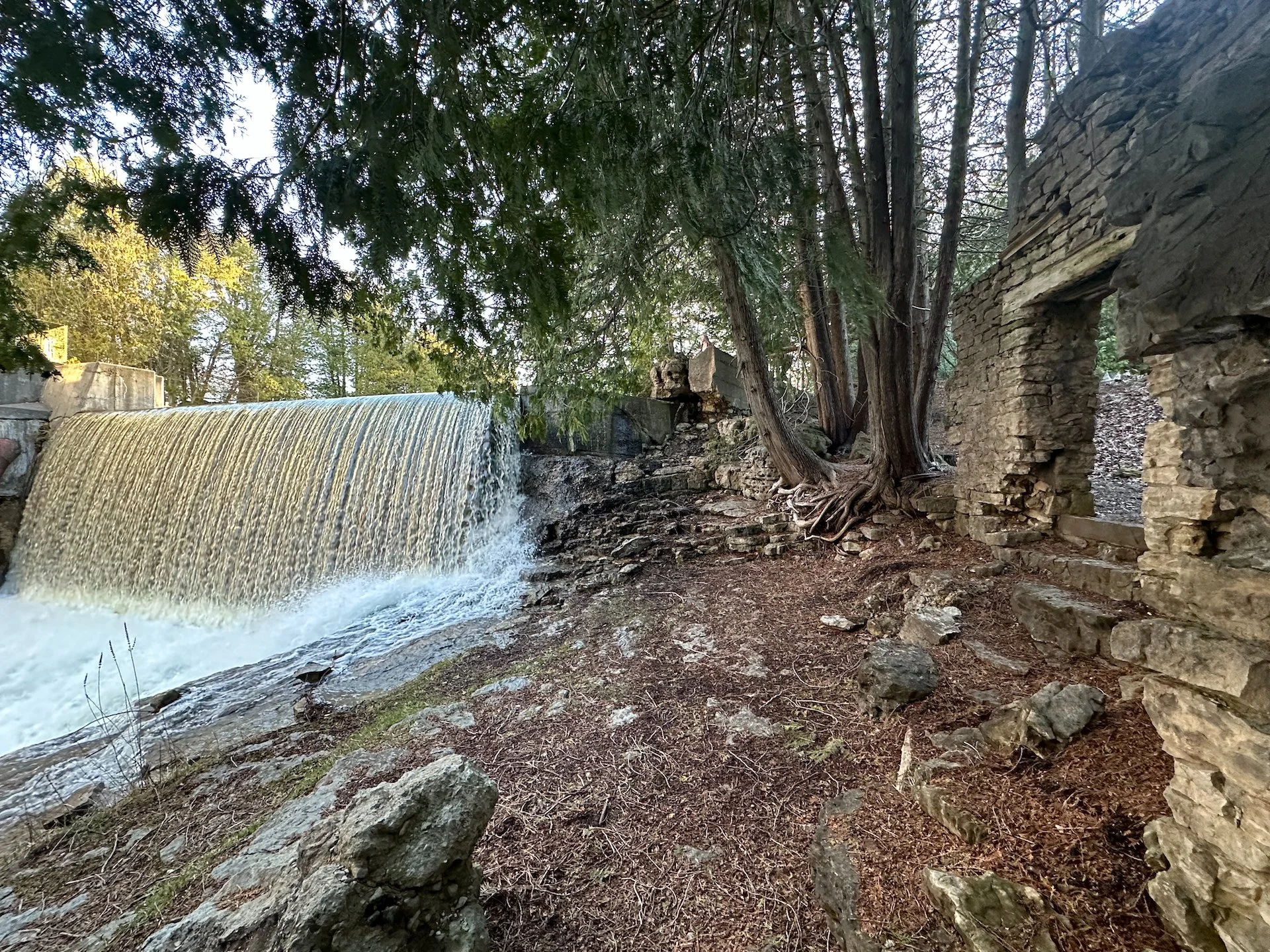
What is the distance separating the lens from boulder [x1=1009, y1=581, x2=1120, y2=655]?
2.30m

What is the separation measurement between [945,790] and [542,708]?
6.71 ft

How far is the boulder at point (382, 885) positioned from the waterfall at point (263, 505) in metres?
5.30

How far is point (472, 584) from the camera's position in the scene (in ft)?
19.5

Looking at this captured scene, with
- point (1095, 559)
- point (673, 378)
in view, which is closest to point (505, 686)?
point (1095, 559)

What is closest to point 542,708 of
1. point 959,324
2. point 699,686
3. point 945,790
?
point 699,686

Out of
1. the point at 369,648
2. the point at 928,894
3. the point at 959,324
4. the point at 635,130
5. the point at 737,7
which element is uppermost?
the point at 737,7

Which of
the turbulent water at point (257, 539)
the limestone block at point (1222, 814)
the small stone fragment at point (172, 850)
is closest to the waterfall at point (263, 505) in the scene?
the turbulent water at point (257, 539)

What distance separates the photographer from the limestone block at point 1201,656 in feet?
3.34

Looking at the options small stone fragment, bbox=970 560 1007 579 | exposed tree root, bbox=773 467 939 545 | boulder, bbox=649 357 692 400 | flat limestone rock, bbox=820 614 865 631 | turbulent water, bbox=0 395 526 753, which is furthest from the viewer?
boulder, bbox=649 357 692 400

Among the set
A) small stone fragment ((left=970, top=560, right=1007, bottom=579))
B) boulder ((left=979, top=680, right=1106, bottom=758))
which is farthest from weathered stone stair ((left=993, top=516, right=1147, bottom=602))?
boulder ((left=979, top=680, right=1106, bottom=758))

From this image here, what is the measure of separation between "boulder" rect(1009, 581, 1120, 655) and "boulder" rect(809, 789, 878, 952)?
1.44 meters

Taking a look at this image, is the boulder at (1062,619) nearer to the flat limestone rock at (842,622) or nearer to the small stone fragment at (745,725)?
the flat limestone rock at (842,622)

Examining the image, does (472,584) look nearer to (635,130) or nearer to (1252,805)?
(635,130)

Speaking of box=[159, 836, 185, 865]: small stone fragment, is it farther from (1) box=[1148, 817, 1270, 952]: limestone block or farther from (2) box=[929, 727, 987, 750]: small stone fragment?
(1) box=[1148, 817, 1270, 952]: limestone block
